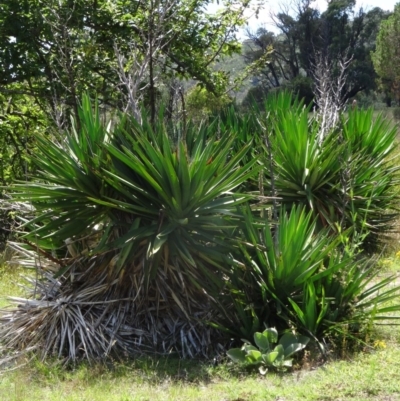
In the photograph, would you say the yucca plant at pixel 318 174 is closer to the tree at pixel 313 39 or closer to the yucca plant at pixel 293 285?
the yucca plant at pixel 293 285

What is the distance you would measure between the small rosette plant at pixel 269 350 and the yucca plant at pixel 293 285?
0.19 m

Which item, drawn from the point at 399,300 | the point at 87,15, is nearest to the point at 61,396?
the point at 399,300

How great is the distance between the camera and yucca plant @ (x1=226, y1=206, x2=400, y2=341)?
19.7ft

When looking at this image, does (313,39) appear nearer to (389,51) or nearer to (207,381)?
(389,51)

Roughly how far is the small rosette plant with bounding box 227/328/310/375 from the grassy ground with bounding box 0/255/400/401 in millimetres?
93

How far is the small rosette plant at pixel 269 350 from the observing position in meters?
5.52

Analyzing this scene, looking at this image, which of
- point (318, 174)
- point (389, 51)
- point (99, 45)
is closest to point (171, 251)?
point (318, 174)

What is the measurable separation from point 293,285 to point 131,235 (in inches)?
Result: 57.3

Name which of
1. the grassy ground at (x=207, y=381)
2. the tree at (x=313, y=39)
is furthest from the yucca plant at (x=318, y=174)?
the tree at (x=313, y=39)

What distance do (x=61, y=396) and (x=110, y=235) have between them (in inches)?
71.0

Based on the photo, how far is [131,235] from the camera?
6125 millimetres

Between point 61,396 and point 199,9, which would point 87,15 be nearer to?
point 199,9

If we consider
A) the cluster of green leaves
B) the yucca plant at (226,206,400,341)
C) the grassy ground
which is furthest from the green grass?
the yucca plant at (226,206,400,341)

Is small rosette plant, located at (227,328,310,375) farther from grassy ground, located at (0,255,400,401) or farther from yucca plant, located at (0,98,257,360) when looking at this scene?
yucca plant, located at (0,98,257,360)
